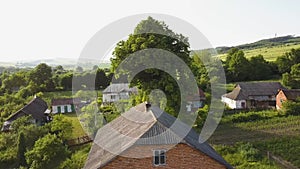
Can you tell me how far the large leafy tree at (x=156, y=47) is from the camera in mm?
26281

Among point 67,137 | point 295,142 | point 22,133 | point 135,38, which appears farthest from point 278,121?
point 22,133

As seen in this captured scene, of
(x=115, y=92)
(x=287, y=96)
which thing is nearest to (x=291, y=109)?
(x=287, y=96)

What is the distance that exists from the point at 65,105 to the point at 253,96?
2448cm

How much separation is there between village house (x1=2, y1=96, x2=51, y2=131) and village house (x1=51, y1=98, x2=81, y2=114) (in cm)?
277

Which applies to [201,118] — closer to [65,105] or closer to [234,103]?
[234,103]

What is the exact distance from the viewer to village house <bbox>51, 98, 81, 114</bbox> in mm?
43938

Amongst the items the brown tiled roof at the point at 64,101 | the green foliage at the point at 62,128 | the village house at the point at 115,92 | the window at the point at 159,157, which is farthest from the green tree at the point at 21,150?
the village house at the point at 115,92

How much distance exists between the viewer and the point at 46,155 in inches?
846

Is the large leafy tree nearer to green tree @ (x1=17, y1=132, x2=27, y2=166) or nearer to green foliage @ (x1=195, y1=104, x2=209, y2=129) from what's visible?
green foliage @ (x1=195, y1=104, x2=209, y2=129)

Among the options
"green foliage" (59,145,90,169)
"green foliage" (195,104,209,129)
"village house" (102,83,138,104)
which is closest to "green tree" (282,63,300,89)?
"village house" (102,83,138,104)

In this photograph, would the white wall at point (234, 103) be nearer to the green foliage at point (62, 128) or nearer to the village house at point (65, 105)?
the village house at point (65, 105)

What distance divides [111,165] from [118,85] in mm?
35156

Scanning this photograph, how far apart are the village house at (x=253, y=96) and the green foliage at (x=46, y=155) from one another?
2690 cm

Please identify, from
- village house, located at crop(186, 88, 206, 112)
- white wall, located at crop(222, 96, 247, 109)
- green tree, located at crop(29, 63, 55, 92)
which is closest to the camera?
village house, located at crop(186, 88, 206, 112)
